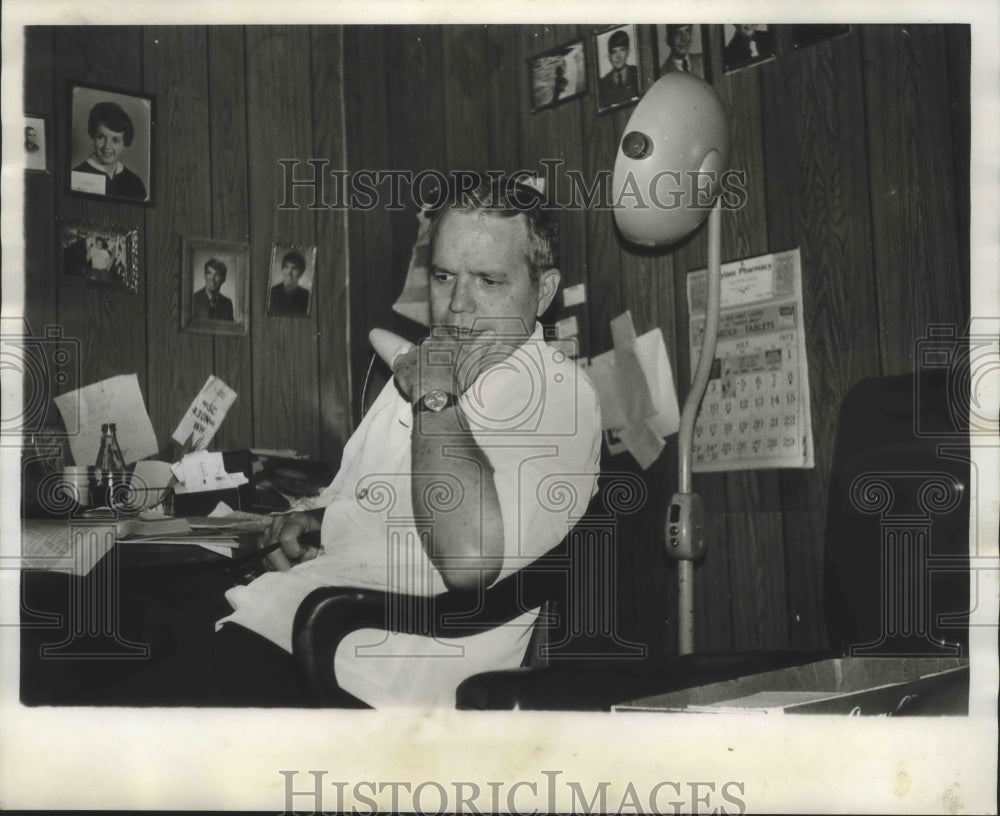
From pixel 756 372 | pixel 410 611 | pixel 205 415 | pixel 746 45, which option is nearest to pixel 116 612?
pixel 205 415

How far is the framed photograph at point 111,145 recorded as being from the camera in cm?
150

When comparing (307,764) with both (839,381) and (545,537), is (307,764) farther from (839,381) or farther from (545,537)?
(839,381)

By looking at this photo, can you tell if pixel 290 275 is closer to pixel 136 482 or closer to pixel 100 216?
pixel 100 216

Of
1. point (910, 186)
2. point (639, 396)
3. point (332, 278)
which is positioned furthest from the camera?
point (332, 278)

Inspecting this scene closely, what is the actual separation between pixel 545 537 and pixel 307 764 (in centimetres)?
42

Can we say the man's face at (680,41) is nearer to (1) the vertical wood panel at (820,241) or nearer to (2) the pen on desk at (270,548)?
(1) the vertical wood panel at (820,241)

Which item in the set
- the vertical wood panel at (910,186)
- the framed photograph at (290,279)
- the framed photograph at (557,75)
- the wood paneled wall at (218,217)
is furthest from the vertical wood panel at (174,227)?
the vertical wood panel at (910,186)

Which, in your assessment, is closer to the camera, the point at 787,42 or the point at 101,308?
the point at 787,42

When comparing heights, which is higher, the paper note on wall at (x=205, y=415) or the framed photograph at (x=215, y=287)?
the framed photograph at (x=215, y=287)

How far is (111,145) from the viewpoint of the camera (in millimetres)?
1528

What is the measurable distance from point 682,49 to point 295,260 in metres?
0.65

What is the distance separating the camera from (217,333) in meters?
1.58

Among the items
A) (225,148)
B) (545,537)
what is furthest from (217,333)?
(545,537)

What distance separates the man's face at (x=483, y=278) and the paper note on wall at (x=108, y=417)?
1.45 feet
